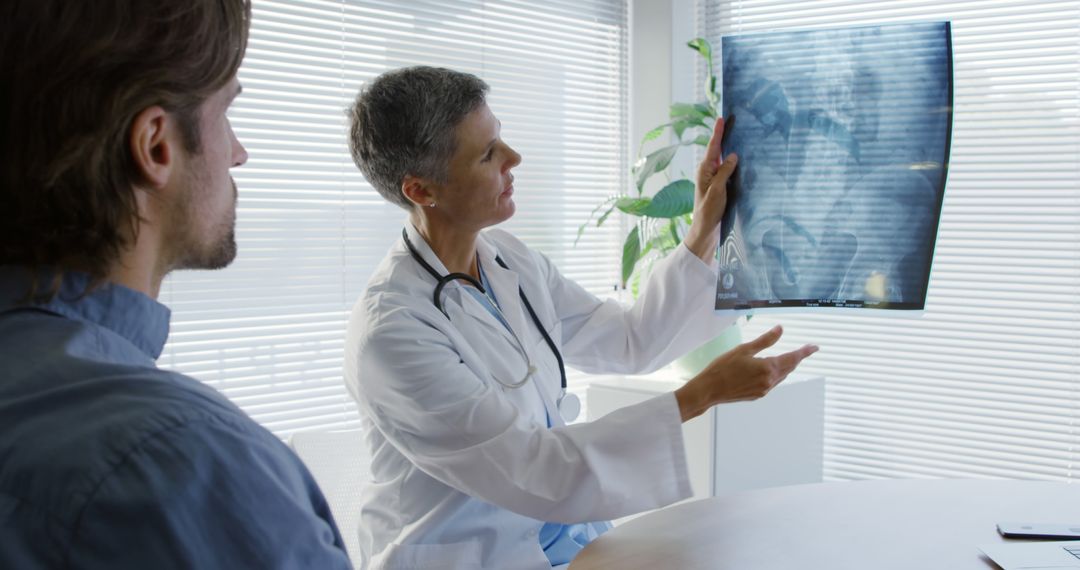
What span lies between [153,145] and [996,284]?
9.47ft

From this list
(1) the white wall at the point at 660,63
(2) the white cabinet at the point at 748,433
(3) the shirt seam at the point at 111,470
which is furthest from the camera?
(1) the white wall at the point at 660,63

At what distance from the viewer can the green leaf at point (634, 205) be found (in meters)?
2.90

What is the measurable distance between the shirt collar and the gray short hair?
1059 millimetres

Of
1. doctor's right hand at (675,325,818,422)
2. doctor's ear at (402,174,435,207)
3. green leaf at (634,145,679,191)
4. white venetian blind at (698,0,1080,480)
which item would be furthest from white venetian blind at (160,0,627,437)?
doctor's right hand at (675,325,818,422)

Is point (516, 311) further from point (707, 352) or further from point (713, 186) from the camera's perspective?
point (707, 352)

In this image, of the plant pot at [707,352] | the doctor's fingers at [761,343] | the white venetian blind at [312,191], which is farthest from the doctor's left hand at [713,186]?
the white venetian blind at [312,191]

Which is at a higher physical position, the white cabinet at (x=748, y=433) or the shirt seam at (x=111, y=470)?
the shirt seam at (x=111, y=470)

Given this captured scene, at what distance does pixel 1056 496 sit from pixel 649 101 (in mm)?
2396

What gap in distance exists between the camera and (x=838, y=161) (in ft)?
5.41

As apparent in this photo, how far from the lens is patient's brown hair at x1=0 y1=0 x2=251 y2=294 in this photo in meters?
0.67

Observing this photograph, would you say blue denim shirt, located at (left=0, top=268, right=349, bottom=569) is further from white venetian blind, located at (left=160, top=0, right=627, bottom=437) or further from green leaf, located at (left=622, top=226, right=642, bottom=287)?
green leaf, located at (left=622, top=226, right=642, bottom=287)

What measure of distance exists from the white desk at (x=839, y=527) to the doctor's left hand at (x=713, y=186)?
20.6 inches

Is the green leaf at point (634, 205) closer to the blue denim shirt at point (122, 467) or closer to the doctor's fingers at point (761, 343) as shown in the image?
the doctor's fingers at point (761, 343)

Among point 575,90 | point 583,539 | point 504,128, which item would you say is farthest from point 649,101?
point 583,539
